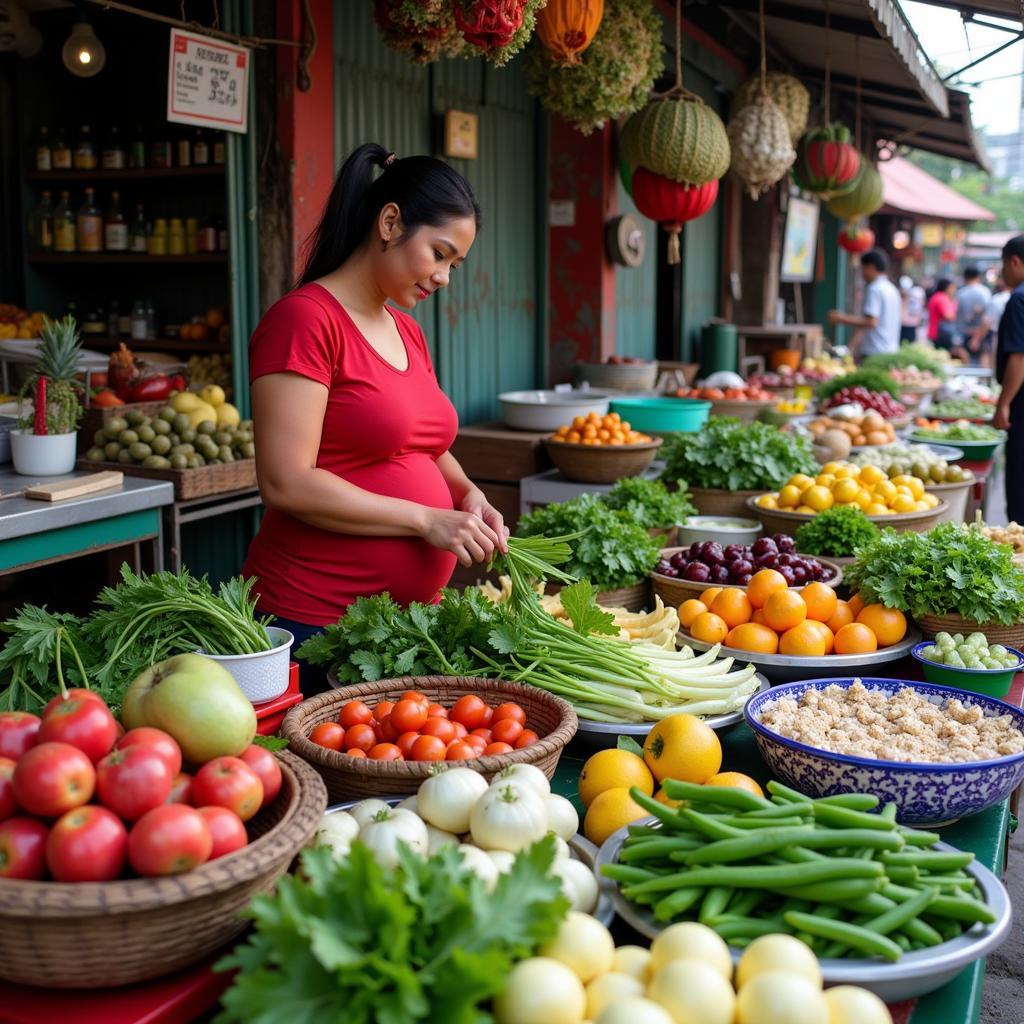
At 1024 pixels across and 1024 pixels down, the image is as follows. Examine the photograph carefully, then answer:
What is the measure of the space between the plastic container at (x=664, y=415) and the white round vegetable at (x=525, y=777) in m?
4.33

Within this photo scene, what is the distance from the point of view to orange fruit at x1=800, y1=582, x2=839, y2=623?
9.25 ft

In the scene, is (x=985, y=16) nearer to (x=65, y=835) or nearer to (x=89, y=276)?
(x=89, y=276)

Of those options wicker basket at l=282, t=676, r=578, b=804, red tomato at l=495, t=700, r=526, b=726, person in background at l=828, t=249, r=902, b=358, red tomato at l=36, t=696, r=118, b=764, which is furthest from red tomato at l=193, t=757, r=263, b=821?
person in background at l=828, t=249, r=902, b=358

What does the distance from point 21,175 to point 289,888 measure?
686 cm

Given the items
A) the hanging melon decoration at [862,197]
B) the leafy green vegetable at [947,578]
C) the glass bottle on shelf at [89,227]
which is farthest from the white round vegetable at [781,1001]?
the hanging melon decoration at [862,197]

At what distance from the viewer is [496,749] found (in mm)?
1889

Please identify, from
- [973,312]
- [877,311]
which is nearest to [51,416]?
[877,311]

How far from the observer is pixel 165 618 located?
2.06m

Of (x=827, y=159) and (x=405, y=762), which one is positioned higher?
(x=827, y=159)

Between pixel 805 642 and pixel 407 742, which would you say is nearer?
pixel 407 742

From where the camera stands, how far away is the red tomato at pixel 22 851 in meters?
1.31

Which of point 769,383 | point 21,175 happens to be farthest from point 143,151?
point 769,383

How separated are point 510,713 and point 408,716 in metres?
0.21

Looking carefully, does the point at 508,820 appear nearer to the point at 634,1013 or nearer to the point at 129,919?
the point at 634,1013
